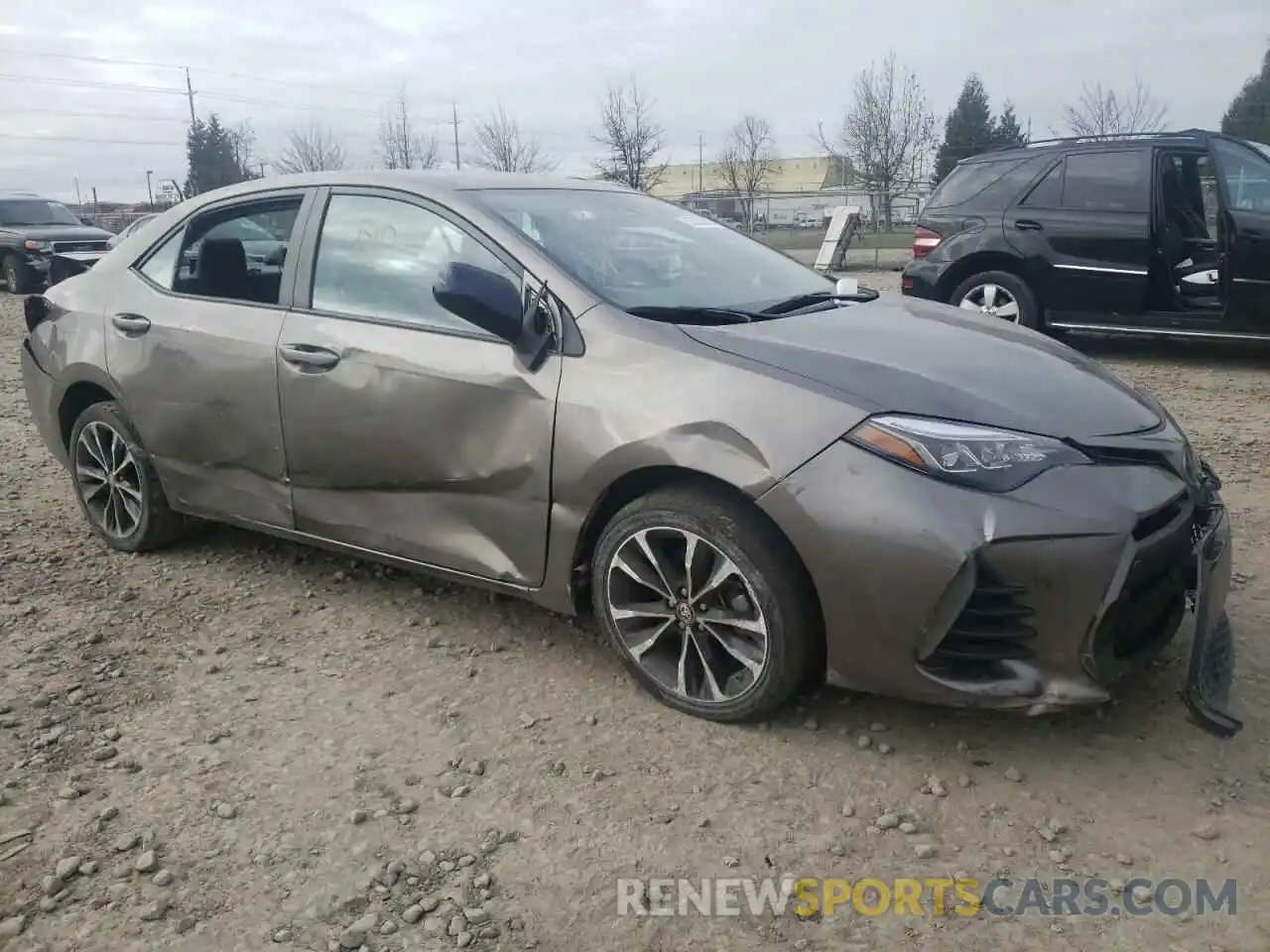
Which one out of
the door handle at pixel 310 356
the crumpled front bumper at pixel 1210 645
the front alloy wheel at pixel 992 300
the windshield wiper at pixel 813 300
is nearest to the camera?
the crumpled front bumper at pixel 1210 645

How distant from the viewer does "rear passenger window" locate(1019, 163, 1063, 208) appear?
8.44 m

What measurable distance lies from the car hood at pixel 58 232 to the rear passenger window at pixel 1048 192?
1556 cm

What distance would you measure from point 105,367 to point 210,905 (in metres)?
2.74

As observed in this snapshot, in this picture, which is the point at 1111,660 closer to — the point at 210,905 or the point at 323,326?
the point at 210,905

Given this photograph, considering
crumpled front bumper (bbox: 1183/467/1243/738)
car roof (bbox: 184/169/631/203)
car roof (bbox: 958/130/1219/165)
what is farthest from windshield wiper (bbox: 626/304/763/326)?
car roof (bbox: 958/130/1219/165)

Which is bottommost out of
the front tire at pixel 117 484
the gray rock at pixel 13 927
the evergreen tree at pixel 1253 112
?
the gray rock at pixel 13 927

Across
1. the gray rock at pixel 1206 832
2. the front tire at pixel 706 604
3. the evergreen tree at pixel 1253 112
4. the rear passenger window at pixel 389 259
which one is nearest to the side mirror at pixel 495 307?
the rear passenger window at pixel 389 259

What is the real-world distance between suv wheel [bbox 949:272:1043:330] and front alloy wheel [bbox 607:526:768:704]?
6.13m

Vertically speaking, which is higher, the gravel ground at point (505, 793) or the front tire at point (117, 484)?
the front tire at point (117, 484)

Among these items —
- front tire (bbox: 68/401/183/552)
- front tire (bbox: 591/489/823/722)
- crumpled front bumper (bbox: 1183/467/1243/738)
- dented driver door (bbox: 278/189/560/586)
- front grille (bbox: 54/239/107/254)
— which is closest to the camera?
crumpled front bumper (bbox: 1183/467/1243/738)

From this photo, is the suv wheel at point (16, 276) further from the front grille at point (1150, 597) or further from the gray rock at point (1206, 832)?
the gray rock at point (1206, 832)

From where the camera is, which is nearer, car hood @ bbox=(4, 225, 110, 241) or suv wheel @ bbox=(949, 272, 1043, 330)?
suv wheel @ bbox=(949, 272, 1043, 330)

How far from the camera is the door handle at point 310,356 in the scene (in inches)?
143

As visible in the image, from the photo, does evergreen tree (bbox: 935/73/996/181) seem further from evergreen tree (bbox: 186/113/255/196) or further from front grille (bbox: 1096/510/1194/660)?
front grille (bbox: 1096/510/1194/660)
